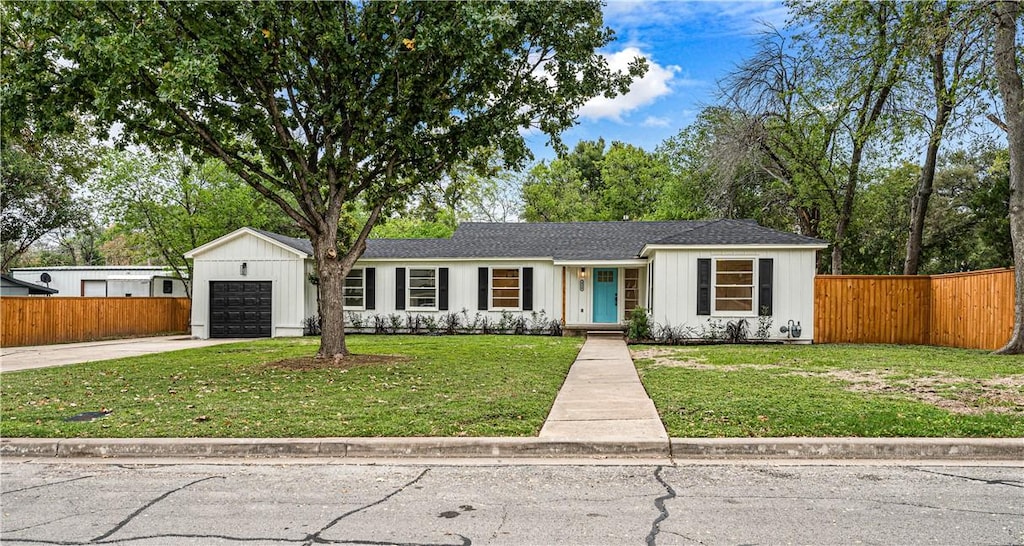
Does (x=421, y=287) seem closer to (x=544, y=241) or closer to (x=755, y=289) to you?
(x=544, y=241)

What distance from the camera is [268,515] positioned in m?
4.35

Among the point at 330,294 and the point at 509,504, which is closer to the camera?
the point at 509,504

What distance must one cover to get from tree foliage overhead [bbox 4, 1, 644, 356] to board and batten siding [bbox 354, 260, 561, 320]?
25.7 feet

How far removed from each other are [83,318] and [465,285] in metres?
11.5

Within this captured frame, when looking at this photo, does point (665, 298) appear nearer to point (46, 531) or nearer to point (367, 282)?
point (367, 282)

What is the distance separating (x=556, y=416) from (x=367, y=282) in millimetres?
14943

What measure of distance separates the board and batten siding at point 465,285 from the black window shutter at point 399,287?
67 mm

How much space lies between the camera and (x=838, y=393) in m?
8.06

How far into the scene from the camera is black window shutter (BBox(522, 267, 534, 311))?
20.2 m

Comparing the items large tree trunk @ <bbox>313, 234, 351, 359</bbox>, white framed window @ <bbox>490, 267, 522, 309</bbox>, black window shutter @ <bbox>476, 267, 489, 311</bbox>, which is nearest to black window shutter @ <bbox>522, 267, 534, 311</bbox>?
white framed window @ <bbox>490, 267, 522, 309</bbox>

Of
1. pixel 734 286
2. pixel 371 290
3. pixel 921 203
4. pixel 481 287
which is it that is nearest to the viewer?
pixel 734 286

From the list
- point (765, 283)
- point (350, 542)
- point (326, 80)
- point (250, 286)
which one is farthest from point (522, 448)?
point (250, 286)

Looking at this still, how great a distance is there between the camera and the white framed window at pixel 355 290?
21.2m

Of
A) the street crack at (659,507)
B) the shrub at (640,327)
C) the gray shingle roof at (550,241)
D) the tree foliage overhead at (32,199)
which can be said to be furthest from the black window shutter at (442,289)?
the street crack at (659,507)
